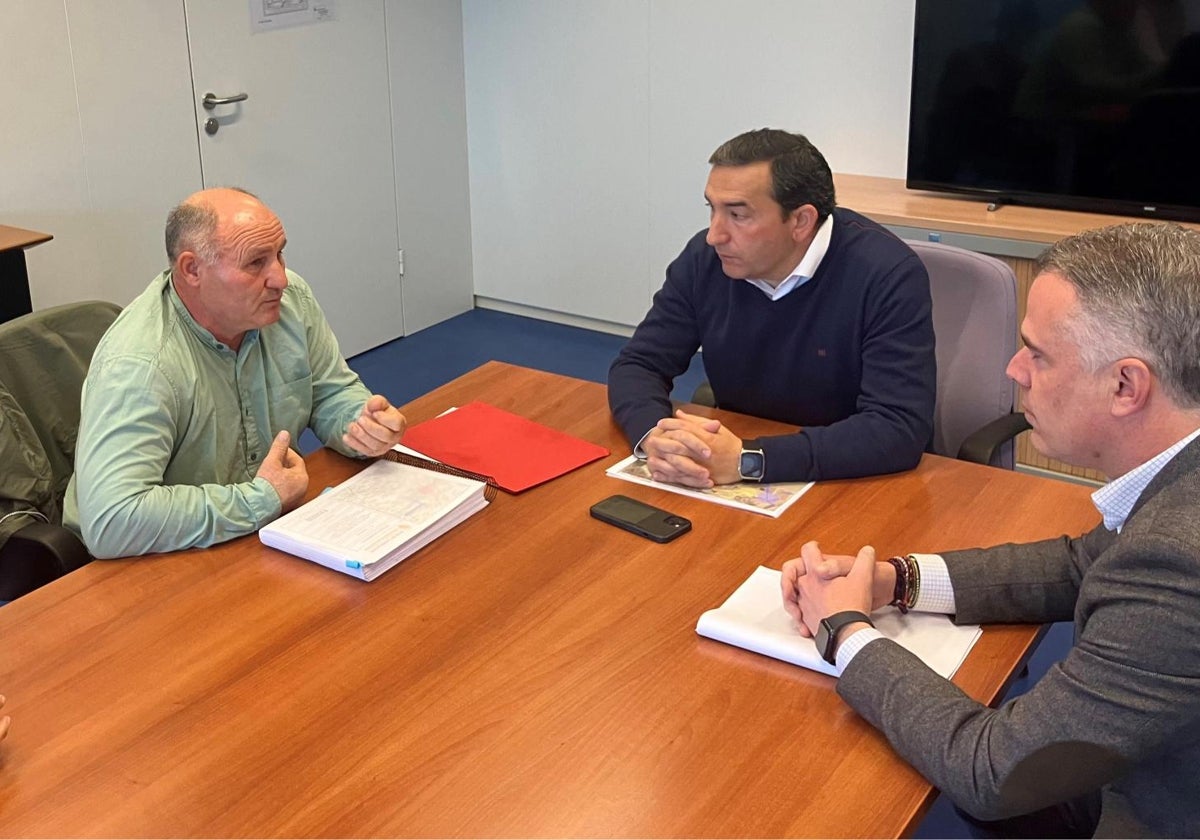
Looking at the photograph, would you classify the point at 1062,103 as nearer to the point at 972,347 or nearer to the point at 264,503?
the point at 972,347

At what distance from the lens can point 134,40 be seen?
149 inches

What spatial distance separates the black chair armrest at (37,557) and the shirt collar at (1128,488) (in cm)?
160

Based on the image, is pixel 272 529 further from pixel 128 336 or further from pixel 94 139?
pixel 94 139

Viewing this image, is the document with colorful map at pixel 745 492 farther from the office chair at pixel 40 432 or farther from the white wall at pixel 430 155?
the white wall at pixel 430 155

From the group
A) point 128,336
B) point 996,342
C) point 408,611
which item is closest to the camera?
point 408,611

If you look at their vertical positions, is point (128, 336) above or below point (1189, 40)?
below

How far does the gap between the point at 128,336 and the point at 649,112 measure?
302cm

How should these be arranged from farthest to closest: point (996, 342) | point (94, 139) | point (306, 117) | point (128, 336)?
point (306, 117), point (94, 139), point (996, 342), point (128, 336)

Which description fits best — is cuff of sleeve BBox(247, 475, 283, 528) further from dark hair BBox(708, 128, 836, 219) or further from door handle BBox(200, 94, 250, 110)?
door handle BBox(200, 94, 250, 110)

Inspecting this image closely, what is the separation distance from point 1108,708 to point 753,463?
Result: 2.88 ft

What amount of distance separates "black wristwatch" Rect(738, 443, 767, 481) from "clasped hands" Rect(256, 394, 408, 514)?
60 cm

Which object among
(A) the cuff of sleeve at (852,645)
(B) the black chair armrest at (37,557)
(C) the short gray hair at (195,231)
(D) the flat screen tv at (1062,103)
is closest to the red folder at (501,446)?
(C) the short gray hair at (195,231)

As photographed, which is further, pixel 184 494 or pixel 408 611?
pixel 184 494

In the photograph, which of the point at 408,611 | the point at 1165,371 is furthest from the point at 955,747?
the point at 408,611
